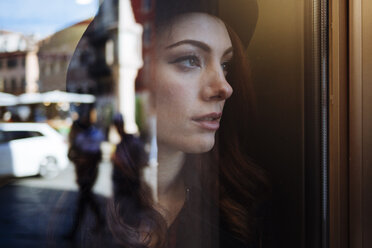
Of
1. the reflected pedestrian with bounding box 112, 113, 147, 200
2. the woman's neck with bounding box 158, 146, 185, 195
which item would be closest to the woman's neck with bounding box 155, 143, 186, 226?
the woman's neck with bounding box 158, 146, 185, 195

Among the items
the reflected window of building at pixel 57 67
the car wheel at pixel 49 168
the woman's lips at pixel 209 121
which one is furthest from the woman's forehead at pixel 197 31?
the car wheel at pixel 49 168

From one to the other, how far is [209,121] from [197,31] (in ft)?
1.39

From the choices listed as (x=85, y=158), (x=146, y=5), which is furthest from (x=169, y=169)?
(x=146, y=5)

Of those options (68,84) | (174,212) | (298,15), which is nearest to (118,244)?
(174,212)

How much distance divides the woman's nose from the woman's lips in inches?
3.1

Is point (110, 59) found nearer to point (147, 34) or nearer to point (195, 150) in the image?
point (147, 34)

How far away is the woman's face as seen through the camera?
173cm

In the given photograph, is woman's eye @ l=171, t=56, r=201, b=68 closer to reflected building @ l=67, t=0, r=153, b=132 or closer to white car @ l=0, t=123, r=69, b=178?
reflected building @ l=67, t=0, r=153, b=132

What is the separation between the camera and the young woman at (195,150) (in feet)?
5.60

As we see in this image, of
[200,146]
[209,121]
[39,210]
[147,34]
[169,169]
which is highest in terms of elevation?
[147,34]

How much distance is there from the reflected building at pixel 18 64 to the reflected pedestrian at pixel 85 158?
23cm

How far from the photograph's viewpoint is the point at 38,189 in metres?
1.45

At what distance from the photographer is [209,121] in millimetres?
1854

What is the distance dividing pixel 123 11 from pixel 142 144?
1.88ft
